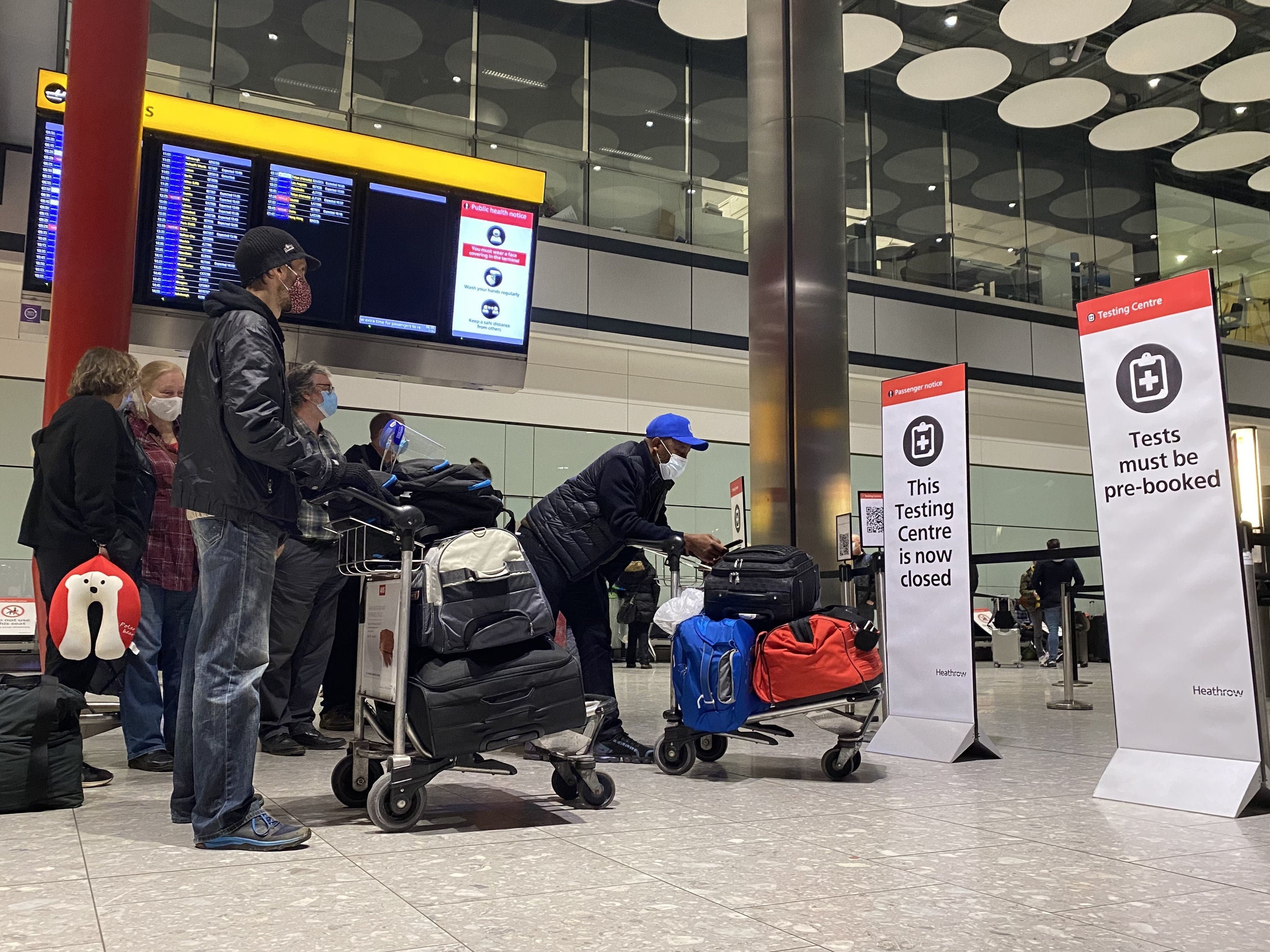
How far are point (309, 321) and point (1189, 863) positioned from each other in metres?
5.88

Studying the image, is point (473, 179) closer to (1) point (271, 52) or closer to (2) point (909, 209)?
(1) point (271, 52)

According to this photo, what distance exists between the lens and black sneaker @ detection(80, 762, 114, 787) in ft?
13.1

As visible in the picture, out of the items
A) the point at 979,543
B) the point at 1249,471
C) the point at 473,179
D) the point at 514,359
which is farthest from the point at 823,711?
the point at 1249,471

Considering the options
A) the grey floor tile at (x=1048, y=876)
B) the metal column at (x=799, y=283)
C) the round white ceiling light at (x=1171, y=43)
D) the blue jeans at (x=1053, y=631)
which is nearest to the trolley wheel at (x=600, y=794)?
the grey floor tile at (x=1048, y=876)

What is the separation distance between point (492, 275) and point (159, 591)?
3.78 metres

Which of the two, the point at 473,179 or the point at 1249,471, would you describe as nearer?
the point at 473,179

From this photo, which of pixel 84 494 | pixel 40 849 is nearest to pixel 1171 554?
pixel 40 849

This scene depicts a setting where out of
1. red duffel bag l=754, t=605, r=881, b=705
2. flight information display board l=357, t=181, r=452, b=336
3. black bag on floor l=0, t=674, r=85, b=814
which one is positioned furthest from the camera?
flight information display board l=357, t=181, r=452, b=336

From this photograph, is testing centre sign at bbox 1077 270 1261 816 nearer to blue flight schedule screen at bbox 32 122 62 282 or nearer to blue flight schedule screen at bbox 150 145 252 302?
blue flight schedule screen at bbox 150 145 252 302

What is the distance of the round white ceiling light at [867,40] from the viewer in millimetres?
12133

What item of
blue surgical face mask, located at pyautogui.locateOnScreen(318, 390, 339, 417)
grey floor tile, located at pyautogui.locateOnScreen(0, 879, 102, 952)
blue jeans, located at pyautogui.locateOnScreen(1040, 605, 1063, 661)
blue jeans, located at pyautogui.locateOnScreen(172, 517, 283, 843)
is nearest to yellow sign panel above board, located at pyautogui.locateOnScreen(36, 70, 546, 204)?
blue surgical face mask, located at pyautogui.locateOnScreen(318, 390, 339, 417)

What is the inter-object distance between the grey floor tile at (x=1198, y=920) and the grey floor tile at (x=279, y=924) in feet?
4.43

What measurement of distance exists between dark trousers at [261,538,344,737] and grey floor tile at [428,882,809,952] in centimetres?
279

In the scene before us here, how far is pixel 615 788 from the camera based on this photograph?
3973 millimetres
